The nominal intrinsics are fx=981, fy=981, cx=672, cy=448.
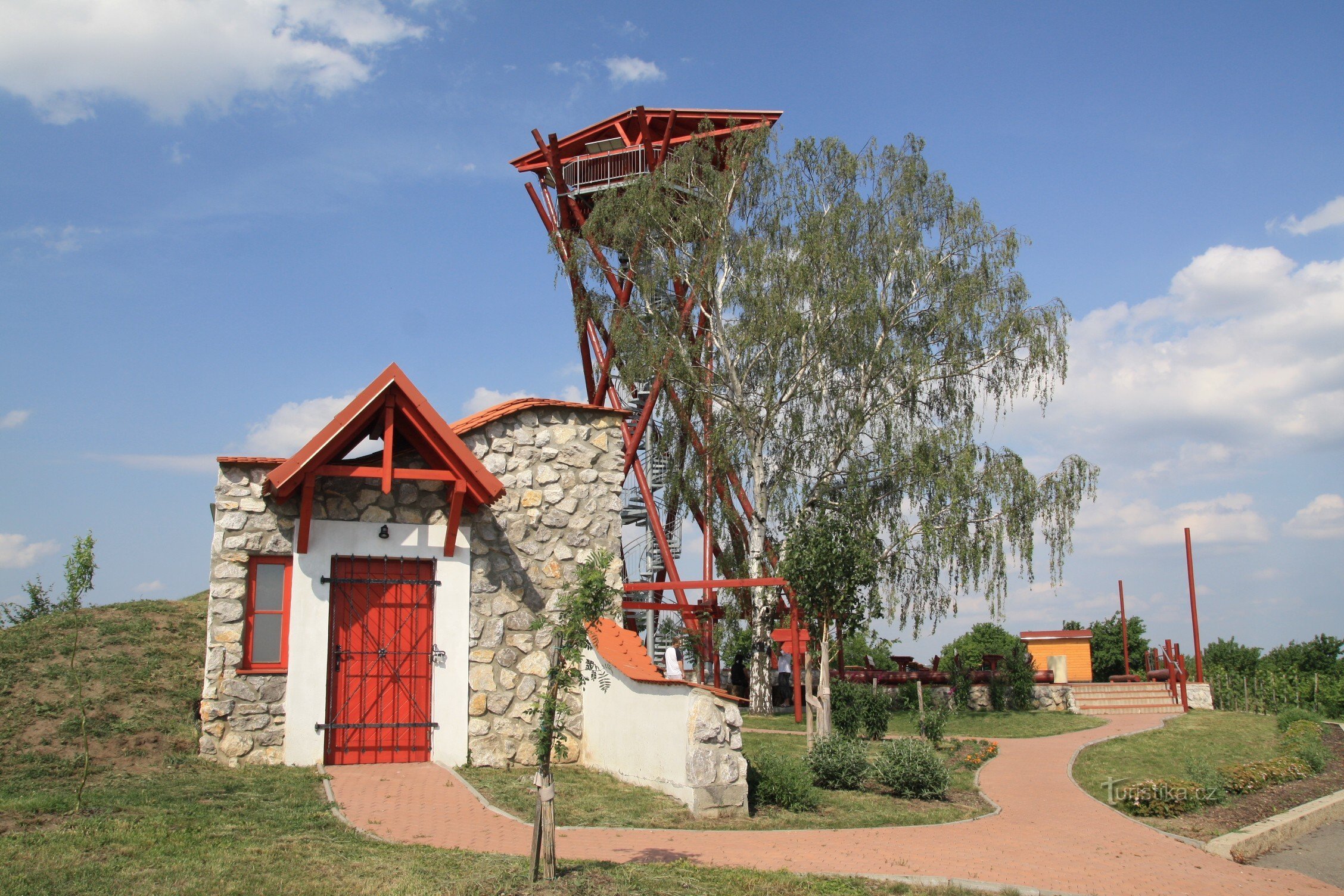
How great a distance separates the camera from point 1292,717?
65.3ft

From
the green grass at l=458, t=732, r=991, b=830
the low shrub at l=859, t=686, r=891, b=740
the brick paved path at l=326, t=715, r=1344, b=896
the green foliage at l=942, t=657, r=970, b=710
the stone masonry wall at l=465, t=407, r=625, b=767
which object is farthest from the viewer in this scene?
the green foliage at l=942, t=657, r=970, b=710

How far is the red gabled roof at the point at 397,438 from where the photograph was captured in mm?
11898

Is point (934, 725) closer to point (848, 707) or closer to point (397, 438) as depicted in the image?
point (848, 707)

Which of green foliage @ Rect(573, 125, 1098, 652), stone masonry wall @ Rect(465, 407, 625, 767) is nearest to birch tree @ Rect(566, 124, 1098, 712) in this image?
green foliage @ Rect(573, 125, 1098, 652)

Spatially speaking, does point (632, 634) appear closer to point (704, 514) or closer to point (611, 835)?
point (611, 835)

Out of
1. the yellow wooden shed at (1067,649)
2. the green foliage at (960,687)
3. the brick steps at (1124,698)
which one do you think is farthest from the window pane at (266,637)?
the yellow wooden shed at (1067,649)

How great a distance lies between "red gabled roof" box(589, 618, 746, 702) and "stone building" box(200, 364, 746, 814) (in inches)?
1.6

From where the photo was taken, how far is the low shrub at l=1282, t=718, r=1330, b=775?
15.3m

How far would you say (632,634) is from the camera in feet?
44.6

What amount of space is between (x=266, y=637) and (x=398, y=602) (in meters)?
1.63

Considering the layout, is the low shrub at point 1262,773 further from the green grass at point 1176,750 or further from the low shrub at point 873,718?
the low shrub at point 873,718

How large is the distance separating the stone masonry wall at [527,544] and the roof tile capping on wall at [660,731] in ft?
2.92

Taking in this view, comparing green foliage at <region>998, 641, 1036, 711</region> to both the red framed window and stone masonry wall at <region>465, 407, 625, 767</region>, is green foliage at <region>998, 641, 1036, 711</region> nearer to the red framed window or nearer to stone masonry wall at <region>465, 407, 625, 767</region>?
stone masonry wall at <region>465, 407, 625, 767</region>

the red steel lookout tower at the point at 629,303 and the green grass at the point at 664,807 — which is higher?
the red steel lookout tower at the point at 629,303
